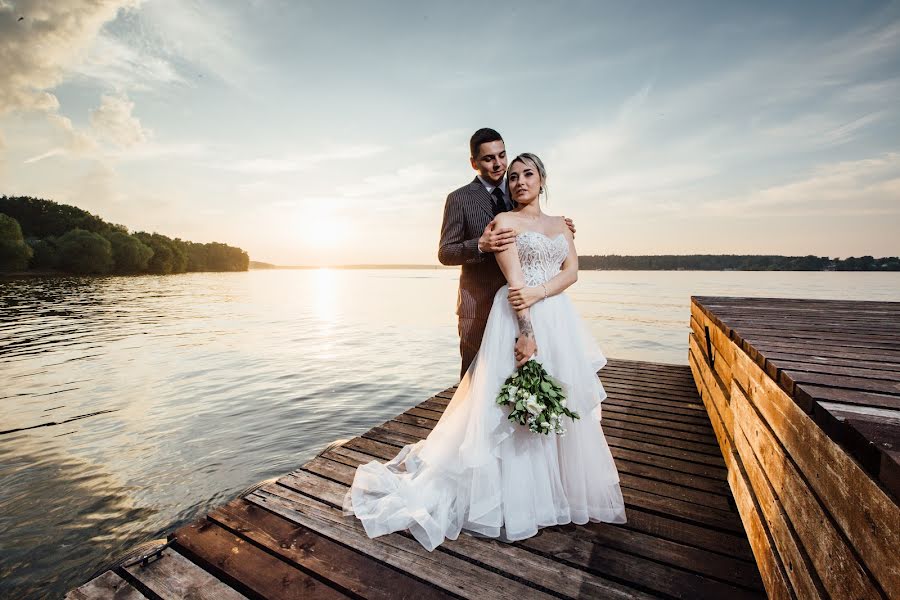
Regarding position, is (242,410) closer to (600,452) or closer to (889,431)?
(600,452)

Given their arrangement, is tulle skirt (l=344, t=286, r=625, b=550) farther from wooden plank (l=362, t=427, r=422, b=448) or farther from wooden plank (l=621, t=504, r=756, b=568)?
wooden plank (l=362, t=427, r=422, b=448)

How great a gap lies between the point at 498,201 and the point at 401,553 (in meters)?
2.81

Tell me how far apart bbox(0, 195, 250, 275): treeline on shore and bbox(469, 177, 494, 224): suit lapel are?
243ft

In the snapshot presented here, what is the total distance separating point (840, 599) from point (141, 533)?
5729 mm

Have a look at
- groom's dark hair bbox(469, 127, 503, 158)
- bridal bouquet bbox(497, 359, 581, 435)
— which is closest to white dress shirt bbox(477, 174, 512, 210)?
groom's dark hair bbox(469, 127, 503, 158)

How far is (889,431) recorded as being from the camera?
1.30 meters

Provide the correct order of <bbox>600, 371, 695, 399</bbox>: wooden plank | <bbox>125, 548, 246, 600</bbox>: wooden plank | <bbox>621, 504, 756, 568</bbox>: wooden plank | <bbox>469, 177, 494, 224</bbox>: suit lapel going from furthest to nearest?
1. <bbox>600, 371, 695, 399</bbox>: wooden plank
2. <bbox>469, 177, 494, 224</bbox>: suit lapel
3. <bbox>621, 504, 756, 568</bbox>: wooden plank
4. <bbox>125, 548, 246, 600</bbox>: wooden plank

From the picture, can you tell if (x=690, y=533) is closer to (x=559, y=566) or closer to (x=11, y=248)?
(x=559, y=566)

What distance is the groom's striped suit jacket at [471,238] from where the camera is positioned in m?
3.54

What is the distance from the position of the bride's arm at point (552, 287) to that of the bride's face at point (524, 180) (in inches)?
16.6

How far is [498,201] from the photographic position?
11.9 ft

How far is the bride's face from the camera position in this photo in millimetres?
2932

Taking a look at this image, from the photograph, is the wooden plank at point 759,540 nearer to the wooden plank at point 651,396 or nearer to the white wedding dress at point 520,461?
the white wedding dress at point 520,461

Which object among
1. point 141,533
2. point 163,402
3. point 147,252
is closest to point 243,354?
point 163,402
